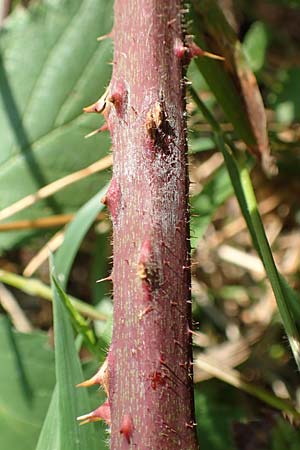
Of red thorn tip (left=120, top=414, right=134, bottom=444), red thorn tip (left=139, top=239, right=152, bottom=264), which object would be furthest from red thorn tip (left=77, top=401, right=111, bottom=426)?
red thorn tip (left=139, top=239, right=152, bottom=264)

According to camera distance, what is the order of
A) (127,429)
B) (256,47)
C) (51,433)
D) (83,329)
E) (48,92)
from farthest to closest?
1. (256,47)
2. (48,92)
3. (83,329)
4. (51,433)
5. (127,429)

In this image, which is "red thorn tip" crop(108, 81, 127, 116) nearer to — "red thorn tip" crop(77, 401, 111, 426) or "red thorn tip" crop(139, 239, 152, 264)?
"red thorn tip" crop(139, 239, 152, 264)

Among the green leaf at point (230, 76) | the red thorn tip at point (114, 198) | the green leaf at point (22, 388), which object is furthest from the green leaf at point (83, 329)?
the green leaf at point (230, 76)

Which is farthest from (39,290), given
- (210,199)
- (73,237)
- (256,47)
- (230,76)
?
(256,47)

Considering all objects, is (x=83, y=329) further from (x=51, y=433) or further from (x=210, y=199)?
(x=210, y=199)

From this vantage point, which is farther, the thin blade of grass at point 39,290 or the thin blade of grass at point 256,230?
the thin blade of grass at point 39,290

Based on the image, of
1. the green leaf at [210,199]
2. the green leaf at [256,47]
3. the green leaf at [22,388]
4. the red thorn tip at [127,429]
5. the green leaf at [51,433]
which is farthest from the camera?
the green leaf at [256,47]

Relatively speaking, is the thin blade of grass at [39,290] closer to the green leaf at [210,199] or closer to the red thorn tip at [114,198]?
the green leaf at [210,199]
